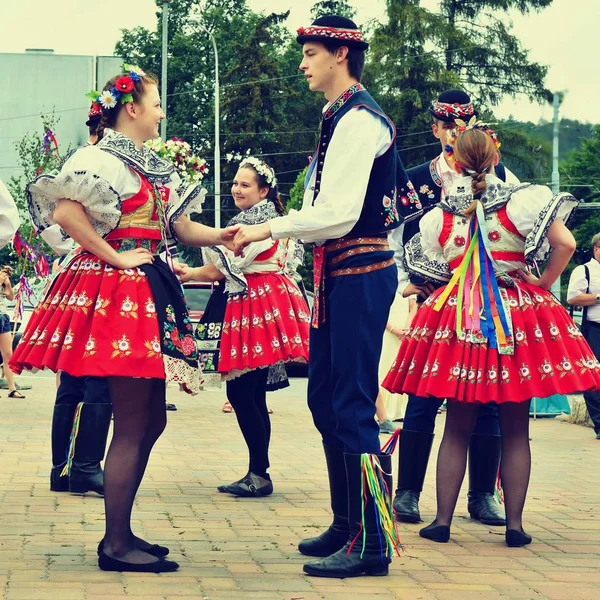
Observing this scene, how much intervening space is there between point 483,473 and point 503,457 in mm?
599

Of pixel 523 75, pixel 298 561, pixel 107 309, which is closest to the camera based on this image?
pixel 107 309

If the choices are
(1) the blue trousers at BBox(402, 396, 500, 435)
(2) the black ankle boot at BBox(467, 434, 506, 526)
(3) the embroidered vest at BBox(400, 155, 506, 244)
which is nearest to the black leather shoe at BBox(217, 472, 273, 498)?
(1) the blue trousers at BBox(402, 396, 500, 435)

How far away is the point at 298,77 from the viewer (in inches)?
2192

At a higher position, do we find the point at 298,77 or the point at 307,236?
the point at 298,77

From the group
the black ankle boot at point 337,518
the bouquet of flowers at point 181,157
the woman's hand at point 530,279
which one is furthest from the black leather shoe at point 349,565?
the bouquet of flowers at point 181,157

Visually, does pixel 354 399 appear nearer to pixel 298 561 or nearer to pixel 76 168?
pixel 298 561

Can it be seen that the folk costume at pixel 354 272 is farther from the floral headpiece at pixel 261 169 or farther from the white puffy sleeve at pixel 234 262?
the floral headpiece at pixel 261 169

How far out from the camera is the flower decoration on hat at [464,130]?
5.49m

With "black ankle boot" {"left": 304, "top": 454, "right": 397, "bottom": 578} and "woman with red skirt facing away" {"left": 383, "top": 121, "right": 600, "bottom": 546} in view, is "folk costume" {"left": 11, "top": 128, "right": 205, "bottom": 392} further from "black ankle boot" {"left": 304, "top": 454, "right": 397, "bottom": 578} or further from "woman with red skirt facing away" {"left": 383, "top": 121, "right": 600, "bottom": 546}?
"woman with red skirt facing away" {"left": 383, "top": 121, "right": 600, "bottom": 546}

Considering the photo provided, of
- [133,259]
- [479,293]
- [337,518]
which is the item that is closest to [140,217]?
[133,259]

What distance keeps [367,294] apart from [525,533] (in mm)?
1523

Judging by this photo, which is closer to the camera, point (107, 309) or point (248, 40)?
point (107, 309)

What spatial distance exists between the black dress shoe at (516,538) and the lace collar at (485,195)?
4.66 ft

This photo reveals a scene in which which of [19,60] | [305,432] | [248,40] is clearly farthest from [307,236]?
[19,60]
